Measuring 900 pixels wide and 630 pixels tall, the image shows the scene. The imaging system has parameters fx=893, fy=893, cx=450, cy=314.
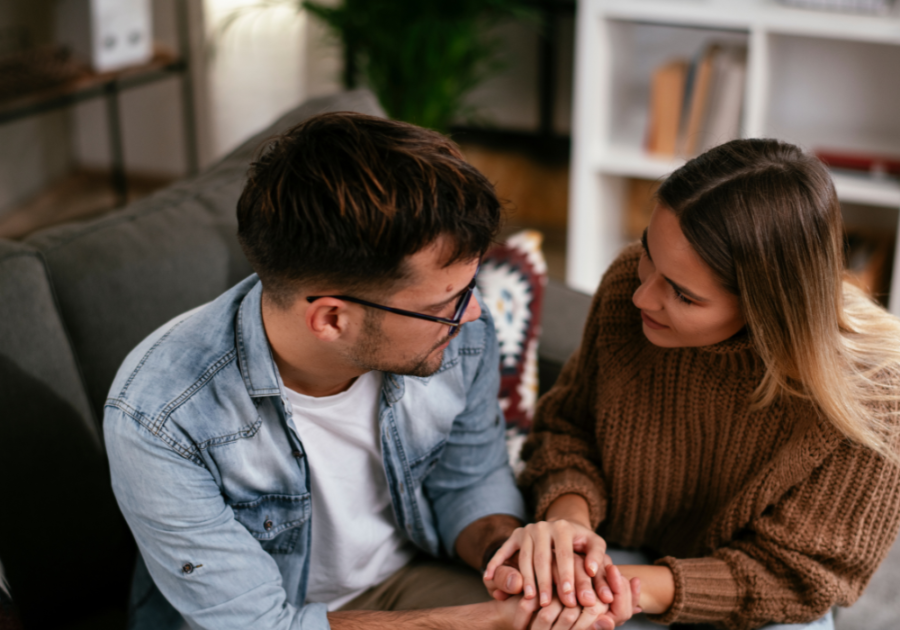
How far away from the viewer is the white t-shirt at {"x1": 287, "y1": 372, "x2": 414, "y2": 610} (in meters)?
1.14

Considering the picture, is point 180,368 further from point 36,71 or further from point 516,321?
point 36,71

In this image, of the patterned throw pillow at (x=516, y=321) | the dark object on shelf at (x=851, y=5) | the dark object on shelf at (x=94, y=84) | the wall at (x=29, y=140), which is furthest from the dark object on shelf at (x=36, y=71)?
the dark object on shelf at (x=851, y=5)

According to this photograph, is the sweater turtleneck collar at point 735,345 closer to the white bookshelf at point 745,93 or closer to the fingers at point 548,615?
the fingers at point 548,615

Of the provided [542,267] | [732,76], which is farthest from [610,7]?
[542,267]

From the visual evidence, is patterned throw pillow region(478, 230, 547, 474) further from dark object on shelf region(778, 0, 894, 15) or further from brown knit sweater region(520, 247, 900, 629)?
dark object on shelf region(778, 0, 894, 15)

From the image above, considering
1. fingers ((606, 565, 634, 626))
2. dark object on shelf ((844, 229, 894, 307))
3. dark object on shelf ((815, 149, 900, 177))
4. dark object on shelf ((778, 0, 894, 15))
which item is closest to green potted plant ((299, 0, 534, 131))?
dark object on shelf ((778, 0, 894, 15))

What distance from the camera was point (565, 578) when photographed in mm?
1067

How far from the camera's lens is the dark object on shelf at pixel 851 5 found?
2.11 metres

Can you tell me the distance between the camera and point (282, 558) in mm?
1171

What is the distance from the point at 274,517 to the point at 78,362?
353mm

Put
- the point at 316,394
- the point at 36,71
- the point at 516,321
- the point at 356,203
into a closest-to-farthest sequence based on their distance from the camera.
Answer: the point at 356,203
the point at 316,394
the point at 516,321
the point at 36,71

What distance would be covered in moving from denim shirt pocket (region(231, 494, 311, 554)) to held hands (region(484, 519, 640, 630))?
249 mm

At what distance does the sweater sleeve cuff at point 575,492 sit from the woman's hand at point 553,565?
86 mm

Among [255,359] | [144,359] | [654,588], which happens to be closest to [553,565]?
[654,588]
